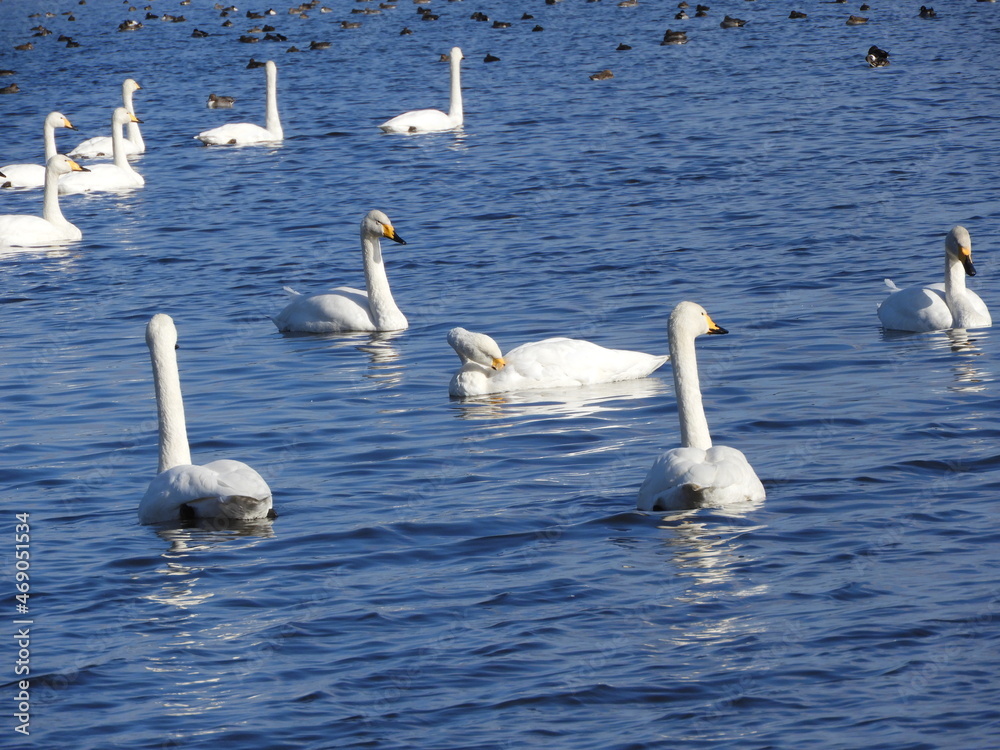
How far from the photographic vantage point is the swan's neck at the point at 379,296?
49.8 feet

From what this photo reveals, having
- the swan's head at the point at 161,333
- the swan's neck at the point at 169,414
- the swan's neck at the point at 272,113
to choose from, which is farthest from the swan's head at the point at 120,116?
the swan's neck at the point at 169,414

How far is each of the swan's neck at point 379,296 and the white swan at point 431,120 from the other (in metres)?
14.4

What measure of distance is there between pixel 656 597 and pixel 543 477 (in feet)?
7.88

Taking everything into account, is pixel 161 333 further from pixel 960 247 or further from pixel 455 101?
pixel 455 101

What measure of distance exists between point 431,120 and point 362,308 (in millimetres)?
14712

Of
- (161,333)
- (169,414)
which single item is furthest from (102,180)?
(169,414)

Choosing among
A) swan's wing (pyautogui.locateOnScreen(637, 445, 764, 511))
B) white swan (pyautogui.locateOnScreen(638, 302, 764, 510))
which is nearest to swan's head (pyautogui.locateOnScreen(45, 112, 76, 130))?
white swan (pyautogui.locateOnScreen(638, 302, 764, 510))

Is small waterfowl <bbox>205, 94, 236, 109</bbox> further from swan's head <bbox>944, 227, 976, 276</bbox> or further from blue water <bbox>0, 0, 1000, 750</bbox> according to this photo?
swan's head <bbox>944, 227, 976, 276</bbox>

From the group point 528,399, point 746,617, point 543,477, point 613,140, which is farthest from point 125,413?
point 613,140

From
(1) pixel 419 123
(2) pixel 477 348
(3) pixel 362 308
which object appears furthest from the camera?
(1) pixel 419 123

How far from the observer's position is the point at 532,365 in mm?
12352

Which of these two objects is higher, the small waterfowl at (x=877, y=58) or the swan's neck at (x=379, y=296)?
the small waterfowl at (x=877, y=58)

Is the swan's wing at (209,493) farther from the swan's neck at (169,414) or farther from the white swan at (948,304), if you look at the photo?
the white swan at (948,304)

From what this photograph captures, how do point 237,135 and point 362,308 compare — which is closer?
point 362,308
